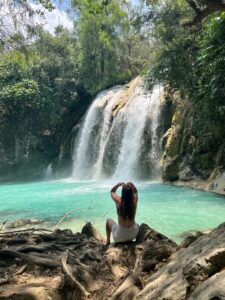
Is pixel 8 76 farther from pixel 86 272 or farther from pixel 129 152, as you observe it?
pixel 86 272

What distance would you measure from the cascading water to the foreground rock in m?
→ 16.1

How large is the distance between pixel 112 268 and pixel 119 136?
66.4 ft

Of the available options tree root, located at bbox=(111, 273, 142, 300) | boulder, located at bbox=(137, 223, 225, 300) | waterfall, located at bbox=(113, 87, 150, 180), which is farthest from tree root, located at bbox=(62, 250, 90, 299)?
waterfall, located at bbox=(113, 87, 150, 180)

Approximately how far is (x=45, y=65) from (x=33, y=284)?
112 ft

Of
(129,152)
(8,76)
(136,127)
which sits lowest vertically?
(129,152)

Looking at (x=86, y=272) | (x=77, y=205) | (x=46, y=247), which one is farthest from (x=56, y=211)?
(x=86, y=272)

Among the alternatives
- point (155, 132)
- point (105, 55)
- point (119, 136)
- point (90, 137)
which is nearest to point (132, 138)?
point (119, 136)

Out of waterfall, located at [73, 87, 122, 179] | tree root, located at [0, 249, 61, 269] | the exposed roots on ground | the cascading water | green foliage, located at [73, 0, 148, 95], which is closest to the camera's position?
the exposed roots on ground

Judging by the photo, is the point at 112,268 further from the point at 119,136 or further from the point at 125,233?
the point at 119,136

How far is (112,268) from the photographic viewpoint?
4.83m

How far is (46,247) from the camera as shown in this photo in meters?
5.37

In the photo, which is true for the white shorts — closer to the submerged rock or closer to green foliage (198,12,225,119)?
the submerged rock

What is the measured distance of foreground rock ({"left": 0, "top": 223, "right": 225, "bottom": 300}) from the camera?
3.08 m

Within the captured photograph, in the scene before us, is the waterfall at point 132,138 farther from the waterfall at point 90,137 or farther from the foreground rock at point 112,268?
the foreground rock at point 112,268
